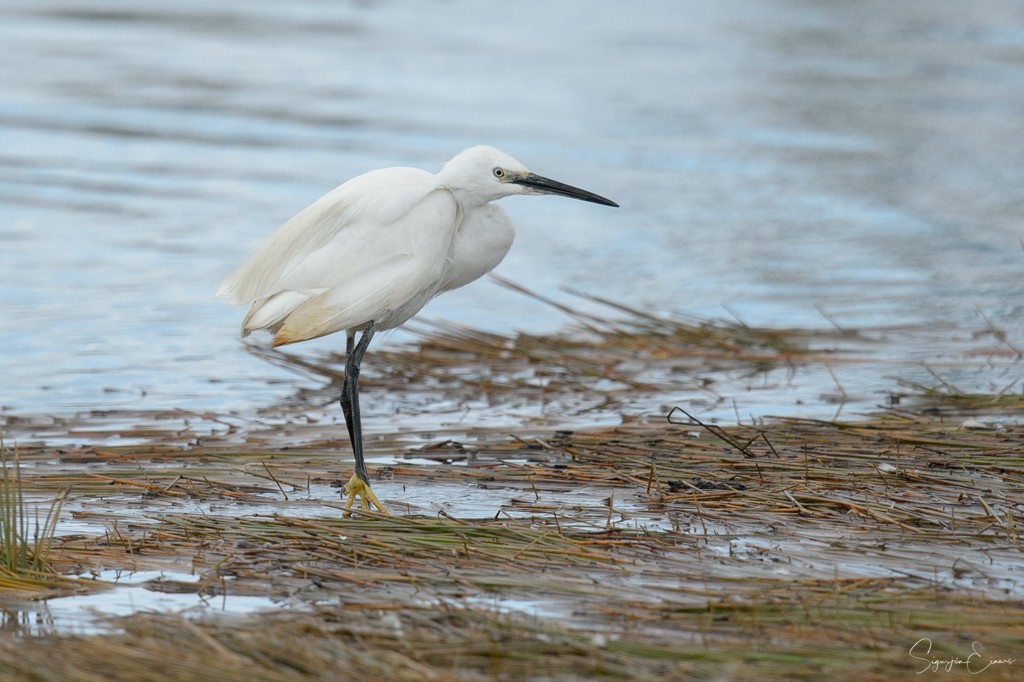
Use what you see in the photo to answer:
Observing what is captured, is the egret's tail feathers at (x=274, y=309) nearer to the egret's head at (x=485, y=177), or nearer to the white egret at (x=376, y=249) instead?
the white egret at (x=376, y=249)

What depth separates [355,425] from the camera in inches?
188

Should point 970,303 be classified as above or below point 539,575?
below

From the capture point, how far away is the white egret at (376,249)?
15.3ft

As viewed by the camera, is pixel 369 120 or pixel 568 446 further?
pixel 369 120

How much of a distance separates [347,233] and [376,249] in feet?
0.42

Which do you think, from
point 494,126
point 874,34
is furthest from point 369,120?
point 874,34

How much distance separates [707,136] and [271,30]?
8530 mm

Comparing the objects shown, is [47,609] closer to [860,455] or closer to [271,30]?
[860,455]

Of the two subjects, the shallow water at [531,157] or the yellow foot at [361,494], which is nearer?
the yellow foot at [361,494]

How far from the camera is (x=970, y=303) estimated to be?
8.72m

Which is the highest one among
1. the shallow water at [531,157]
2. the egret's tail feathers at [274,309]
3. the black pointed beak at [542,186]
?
the black pointed beak at [542,186]

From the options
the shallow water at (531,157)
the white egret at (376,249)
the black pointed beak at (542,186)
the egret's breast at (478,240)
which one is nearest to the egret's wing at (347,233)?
the white egret at (376,249)

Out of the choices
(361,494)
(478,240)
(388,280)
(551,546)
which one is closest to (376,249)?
(388,280)

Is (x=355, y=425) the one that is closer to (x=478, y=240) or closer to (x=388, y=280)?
(x=388, y=280)
